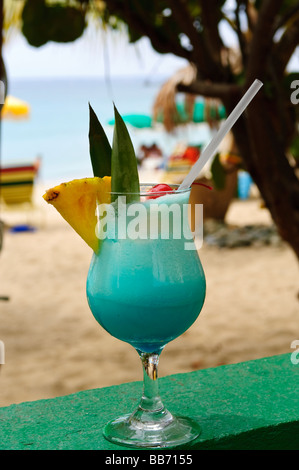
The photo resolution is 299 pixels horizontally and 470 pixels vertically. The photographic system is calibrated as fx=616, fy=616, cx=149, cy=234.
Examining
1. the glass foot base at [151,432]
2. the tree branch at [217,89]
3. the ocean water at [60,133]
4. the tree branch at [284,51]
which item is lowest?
the ocean water at [60,133]

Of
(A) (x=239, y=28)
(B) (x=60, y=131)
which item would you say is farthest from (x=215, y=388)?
(B) (x=60, y=131)

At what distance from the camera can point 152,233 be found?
81 centimetres

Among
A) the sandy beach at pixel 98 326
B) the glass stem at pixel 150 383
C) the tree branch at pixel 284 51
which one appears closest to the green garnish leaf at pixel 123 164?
the glass stem at pixel 150 383

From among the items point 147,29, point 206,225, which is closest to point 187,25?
point 147,29

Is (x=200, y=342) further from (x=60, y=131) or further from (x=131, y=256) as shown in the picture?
(x=60, y=131)

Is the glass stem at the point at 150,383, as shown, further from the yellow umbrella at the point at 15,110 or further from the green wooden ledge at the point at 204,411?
the yellow umbrella at the point at 15,110

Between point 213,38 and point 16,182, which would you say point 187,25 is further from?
point 16,182

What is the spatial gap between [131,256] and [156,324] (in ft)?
0.31

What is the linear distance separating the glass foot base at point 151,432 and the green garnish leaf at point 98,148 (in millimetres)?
358

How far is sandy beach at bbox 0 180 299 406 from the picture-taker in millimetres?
3258

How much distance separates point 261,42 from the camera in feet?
6.18

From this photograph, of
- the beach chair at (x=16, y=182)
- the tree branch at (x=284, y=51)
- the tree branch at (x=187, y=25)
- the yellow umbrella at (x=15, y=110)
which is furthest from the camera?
the yellow umbrella at (x=15, y=110)

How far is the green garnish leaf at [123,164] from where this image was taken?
2.62 ft

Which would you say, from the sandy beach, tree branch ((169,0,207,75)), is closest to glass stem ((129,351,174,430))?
tree branch ((169,0,207,75))
